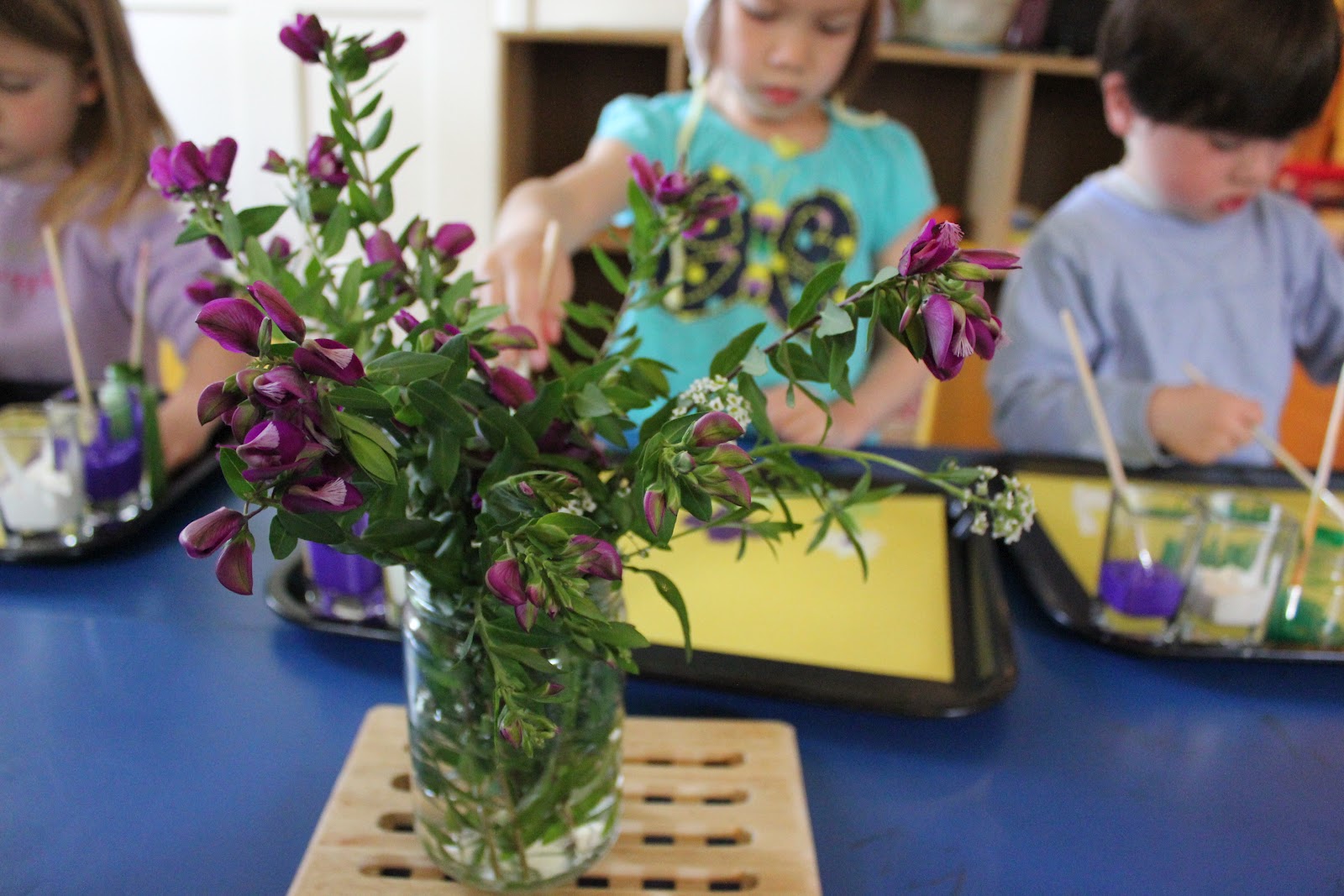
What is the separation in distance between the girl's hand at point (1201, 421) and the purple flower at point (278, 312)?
0.97 m

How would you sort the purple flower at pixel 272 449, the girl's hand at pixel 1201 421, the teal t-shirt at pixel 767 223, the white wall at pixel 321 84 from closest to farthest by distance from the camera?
1. the purple flower at pixel 272 449
2. the girl's hand at pixel 1201 421
3. the teal t-shirt at pixel 767 223
4. the white wall at pixel 321 84

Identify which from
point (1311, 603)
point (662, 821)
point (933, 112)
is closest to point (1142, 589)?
point (1311, 603)

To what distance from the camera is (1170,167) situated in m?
1.18

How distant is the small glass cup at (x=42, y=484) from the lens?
0.73 meters

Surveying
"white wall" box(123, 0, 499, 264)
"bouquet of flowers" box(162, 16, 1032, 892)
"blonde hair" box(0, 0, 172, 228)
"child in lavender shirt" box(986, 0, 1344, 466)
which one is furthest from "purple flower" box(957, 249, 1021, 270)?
"white wall" box(123, 0, 499, 264)

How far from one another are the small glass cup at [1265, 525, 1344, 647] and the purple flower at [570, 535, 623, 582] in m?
0.60

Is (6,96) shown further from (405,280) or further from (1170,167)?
(1170,167)

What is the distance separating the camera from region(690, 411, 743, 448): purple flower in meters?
0.28

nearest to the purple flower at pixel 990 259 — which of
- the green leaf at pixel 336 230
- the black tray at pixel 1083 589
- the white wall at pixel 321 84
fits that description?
the green leaf at pixel 336 230

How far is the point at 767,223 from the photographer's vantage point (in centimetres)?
135

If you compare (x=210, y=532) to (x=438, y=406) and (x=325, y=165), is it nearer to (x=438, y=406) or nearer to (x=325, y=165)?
(x=438, y=406)

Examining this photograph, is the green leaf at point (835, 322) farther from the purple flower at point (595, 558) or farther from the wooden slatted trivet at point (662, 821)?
the wooden slatted trivet at point (662, 821)

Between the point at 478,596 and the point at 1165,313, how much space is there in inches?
47.3

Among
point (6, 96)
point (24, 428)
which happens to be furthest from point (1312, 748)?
point (6, 96)
